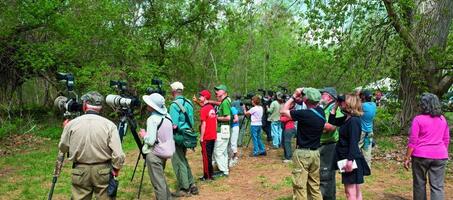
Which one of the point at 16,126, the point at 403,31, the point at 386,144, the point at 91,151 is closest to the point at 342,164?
the point at 91,151

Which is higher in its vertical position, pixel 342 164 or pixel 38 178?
pixel 342 164

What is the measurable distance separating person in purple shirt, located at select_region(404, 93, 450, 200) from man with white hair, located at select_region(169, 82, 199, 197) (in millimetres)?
3152

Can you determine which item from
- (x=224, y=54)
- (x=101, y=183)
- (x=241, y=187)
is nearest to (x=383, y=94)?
(x=241, y=187)

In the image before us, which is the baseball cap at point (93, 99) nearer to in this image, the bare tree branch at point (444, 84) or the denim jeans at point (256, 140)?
the denim jeans at point (256, 140)

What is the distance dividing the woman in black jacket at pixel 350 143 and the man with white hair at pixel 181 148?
2305 mm

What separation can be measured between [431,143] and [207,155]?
11.8 ft

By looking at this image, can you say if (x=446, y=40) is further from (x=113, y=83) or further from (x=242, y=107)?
(x=113, y=83)

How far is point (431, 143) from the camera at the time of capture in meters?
5.48

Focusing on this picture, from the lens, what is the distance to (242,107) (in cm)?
1158

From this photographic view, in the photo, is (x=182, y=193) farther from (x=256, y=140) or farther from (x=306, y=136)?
(x=256, y=140)

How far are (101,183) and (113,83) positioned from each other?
1.55m

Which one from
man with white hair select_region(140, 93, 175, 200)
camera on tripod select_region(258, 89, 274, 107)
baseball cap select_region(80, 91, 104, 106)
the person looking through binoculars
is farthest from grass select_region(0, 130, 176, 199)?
camera on tripod select_region(258, 89, 274, 107)

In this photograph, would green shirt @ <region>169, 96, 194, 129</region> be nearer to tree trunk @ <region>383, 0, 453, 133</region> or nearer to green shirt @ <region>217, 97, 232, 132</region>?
green shirt @ <region>217, 97, 232, 132</region>

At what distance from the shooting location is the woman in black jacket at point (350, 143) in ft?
16.7
